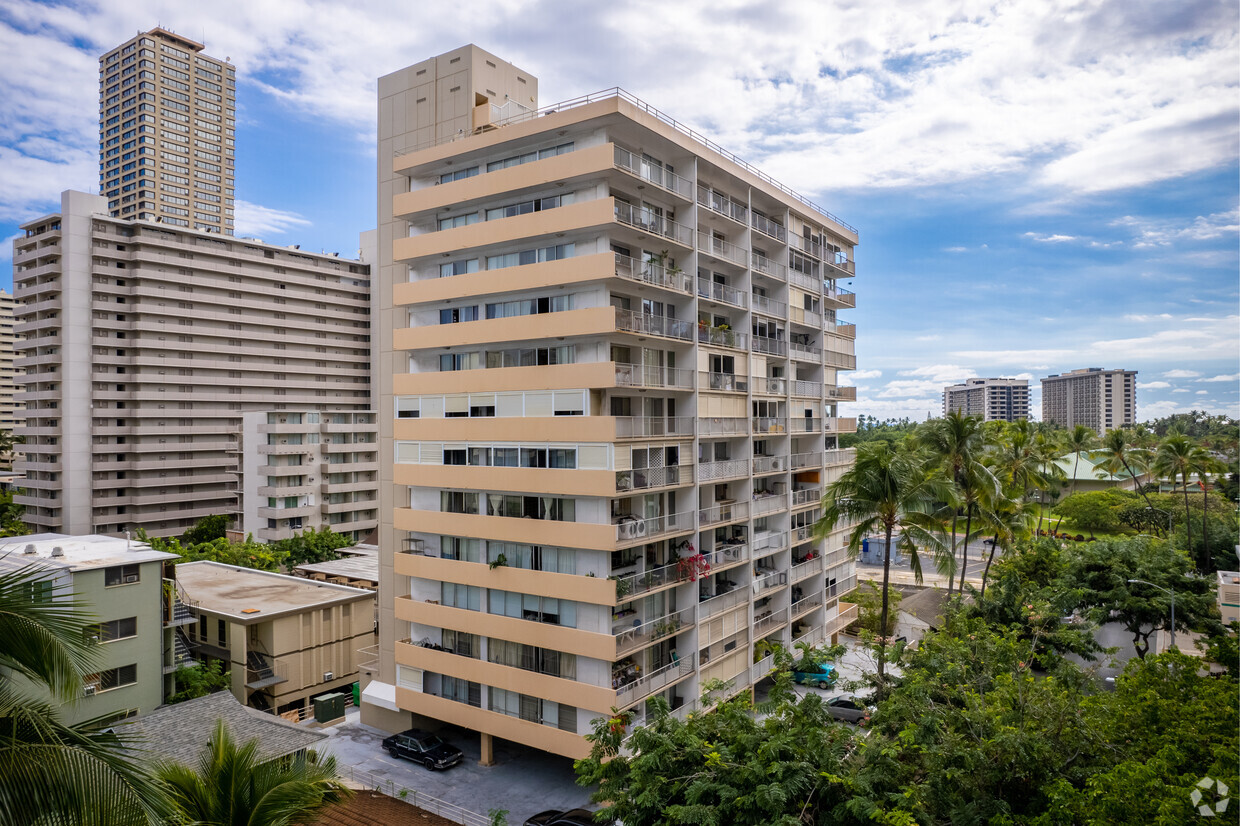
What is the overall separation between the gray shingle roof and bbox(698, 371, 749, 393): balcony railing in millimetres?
20700

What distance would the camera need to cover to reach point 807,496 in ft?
138

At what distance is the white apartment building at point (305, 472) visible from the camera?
233ft

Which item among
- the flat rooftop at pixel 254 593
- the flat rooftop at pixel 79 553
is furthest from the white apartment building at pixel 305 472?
the flat rooftop at pixel 79 553

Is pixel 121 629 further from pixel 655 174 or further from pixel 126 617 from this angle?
pixel 655 174

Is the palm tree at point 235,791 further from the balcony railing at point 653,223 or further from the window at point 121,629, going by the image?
the balcony railing at point 653,223

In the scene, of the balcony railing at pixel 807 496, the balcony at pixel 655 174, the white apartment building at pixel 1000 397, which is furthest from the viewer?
the white apartment building at pixel 1000 397

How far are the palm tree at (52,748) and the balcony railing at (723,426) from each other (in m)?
25.4

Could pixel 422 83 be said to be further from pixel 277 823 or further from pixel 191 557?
pixel 191 557

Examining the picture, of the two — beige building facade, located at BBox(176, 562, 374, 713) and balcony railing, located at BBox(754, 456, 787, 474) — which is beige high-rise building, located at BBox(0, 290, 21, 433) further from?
balcony railing, located at BBox(754, 456, 787, 474)

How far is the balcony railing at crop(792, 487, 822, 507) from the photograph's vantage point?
41.0m

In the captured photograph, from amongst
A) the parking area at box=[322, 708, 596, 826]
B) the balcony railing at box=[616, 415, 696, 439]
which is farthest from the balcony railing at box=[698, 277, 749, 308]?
the parking area at box=[322, 708, 596, 826]

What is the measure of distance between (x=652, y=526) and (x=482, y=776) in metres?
12.1

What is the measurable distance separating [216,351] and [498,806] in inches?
2925

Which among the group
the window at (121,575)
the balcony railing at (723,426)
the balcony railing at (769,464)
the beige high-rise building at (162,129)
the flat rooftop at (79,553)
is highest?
the beige high-rise building at (162,129)
